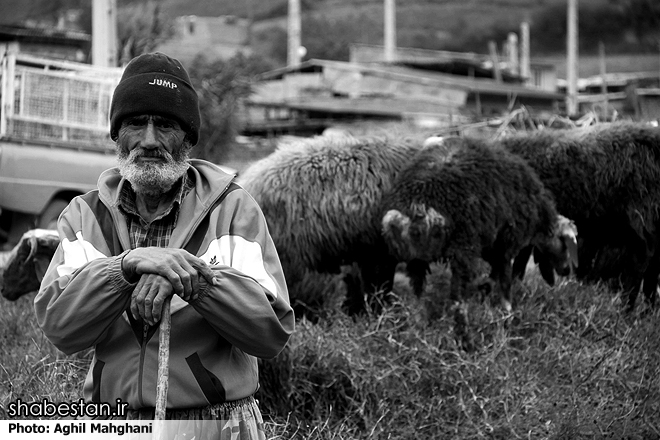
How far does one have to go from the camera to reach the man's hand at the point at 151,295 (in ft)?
8.56

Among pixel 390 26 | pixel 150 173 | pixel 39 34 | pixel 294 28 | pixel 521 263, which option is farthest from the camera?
pixel 390 26

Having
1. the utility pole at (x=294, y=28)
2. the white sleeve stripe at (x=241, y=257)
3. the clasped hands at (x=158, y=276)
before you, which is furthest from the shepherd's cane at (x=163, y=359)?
the utility pole at (x=294, y=28)

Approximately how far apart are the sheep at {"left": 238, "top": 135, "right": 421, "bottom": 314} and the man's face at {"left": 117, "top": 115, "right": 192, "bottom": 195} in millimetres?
3491

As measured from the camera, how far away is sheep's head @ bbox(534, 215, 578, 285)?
6852 millimetres

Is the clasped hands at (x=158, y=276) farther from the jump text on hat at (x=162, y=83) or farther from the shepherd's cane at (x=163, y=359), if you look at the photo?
the jump text on hat at (x=162, y=83)

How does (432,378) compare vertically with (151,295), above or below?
below

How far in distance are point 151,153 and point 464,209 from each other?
3.59 m

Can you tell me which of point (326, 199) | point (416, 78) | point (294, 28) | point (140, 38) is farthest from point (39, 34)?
point (326, 199)

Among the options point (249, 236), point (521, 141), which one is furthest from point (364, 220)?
point (249, 236)

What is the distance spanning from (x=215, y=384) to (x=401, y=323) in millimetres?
3447

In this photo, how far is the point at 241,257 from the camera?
2.89 metres

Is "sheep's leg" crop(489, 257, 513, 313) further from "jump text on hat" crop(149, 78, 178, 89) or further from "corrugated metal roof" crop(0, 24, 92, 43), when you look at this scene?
"corrugated metal roof" crop(0, 24, 92, 43)

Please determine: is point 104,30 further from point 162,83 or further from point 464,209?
point 162,83

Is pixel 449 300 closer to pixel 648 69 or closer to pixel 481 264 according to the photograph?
pixel 481 264
